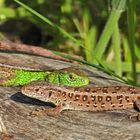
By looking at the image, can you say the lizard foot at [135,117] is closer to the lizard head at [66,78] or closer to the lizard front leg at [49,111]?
the lizard front leg at [49,111]

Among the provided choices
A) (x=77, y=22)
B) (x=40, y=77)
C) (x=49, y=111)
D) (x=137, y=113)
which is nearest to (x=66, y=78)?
(x=40, y=77)

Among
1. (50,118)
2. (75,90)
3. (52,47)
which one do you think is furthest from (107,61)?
(50,118)

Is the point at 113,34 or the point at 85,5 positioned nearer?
the point at 113,34

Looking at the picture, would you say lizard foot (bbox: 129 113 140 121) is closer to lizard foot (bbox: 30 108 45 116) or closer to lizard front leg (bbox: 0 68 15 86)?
lizard foot (bbox: 30 108 45 116)

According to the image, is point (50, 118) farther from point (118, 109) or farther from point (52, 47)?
point (52, 47)

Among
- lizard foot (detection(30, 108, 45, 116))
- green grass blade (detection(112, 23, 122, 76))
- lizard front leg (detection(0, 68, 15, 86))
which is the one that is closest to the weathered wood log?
lizard foot (detection(30, 108, 45, 116))

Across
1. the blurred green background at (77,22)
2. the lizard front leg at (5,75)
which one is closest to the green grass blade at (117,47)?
the blurred green background at (77,22)
